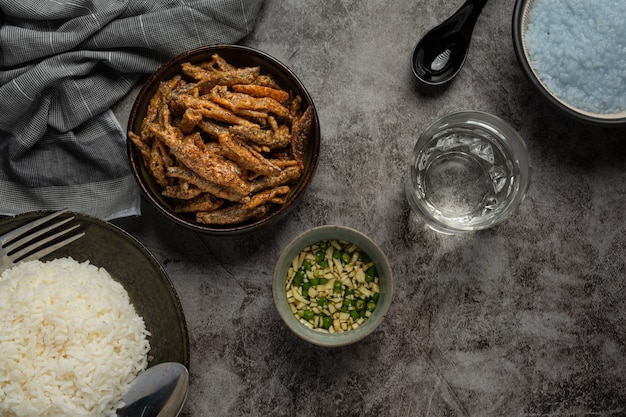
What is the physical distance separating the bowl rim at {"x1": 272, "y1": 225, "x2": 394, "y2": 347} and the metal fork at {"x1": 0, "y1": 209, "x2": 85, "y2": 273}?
663 millimetres

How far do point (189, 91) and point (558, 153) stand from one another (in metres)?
1.29

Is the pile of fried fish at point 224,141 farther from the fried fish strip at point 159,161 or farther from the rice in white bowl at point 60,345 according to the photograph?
the rice in white bowl at point 60,345

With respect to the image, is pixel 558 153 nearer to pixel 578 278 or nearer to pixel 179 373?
pixel 578 278

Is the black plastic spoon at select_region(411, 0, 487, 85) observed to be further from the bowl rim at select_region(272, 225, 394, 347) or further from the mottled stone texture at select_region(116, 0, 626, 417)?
the bowl rim at select_region(272, 225, 394, 347)

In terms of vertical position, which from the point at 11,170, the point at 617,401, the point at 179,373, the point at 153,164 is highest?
the point at 153,164

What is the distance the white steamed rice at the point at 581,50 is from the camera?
2.00 m

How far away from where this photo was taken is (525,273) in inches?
85.7

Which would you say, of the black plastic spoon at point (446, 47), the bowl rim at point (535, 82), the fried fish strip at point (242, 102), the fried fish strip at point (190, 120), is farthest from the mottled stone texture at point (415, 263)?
the fried fish strip at point (190, 120)

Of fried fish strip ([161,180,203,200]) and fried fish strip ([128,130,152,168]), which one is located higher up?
fried fish strip ([128,130,152,168])

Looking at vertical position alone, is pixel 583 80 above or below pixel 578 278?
above

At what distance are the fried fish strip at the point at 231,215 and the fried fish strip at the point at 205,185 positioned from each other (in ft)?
0.13

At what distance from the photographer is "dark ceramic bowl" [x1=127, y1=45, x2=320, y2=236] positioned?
6.37 feet

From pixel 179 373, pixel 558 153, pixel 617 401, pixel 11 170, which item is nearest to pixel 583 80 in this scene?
pixel 558 153

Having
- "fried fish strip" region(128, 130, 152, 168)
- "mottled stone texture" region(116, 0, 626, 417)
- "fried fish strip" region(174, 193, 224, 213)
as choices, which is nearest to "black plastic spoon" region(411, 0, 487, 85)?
"mottled stone texture" region(116, 0, 626, 417)
